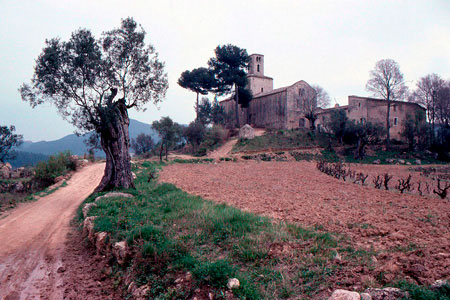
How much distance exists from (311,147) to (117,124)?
101 feet

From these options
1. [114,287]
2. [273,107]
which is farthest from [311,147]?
[114,287]

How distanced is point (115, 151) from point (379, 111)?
41564mm

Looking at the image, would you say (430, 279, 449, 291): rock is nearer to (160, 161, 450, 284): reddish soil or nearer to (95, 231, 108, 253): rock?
(160, 161, 450, 284): reddish soil

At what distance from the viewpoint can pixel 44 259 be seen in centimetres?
682

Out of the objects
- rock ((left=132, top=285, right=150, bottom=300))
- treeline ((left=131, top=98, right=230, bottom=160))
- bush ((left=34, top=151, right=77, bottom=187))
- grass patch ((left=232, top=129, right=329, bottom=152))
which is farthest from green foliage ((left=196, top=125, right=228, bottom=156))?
rock ((left=132, top=285, right=150, bottom=300))

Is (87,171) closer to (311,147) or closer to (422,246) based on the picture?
(422,246)

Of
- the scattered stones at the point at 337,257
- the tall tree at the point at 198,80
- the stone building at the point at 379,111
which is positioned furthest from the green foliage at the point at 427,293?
the tall tree at the point at 198,80

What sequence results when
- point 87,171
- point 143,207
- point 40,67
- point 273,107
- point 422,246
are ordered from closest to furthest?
point 422,246 < point 143,207 < point 40,67 < point 87,171 < point 273,107

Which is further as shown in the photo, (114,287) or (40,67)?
(40,67)

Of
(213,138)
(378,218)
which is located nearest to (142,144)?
(213,138)

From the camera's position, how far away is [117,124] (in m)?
13.1

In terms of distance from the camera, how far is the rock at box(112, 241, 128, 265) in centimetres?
584

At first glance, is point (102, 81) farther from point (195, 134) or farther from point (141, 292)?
point (195, 134)

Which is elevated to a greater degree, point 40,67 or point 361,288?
point 40,67
